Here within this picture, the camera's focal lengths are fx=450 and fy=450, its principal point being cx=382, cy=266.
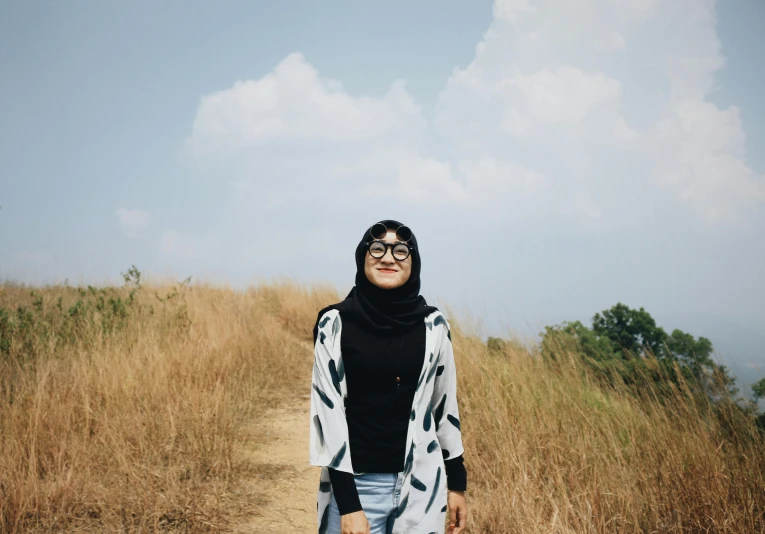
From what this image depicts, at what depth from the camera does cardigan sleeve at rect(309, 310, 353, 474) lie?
4.61ft

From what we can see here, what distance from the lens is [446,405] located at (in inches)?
64.7

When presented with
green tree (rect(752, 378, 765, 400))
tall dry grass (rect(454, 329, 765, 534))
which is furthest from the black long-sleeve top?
green tree (rect(752, 378, 765, 400))

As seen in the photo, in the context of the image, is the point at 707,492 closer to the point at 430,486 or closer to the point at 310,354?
the point at 430,486

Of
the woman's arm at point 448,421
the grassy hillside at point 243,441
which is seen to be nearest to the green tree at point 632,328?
the grassy hillside at point 243,441

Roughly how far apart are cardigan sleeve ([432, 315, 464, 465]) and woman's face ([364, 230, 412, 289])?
21 centimetres

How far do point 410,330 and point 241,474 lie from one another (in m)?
2.79

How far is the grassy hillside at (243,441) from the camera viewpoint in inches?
104

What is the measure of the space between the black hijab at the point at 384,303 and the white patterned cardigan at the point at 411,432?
5 cm

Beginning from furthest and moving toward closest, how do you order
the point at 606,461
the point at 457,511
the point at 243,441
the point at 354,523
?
the point at 243,441 < the point at 606,461 < the point at 457,511 < the point at 354,523

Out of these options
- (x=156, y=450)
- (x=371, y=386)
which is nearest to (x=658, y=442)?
(x=371, y=386)

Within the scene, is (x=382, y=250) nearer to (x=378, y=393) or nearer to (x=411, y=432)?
(x=378, y=393)

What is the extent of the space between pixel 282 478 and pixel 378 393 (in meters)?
2.76

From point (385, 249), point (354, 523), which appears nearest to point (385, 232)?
point (385, 249)

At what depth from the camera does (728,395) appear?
3.23m
